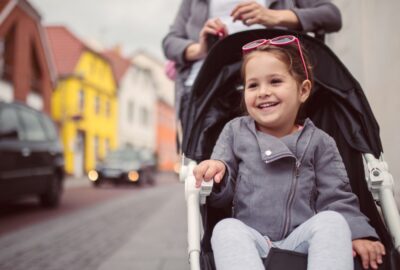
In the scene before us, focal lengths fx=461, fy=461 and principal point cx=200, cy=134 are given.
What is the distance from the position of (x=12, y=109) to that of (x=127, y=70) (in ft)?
113

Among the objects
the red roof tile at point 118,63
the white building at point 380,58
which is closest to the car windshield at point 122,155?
the white building at point 380,58

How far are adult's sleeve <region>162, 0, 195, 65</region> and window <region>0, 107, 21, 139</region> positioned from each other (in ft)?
14.9

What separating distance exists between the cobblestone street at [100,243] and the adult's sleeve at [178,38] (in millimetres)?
1827

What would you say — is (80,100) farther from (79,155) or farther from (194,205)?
(194,205)

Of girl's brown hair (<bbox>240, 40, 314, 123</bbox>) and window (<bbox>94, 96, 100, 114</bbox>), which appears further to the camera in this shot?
window (<bbox>94, 96, 100, 114</bbox>)

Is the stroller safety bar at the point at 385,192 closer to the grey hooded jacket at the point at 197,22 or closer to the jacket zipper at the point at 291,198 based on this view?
the jacket zipper at the point at 291,198

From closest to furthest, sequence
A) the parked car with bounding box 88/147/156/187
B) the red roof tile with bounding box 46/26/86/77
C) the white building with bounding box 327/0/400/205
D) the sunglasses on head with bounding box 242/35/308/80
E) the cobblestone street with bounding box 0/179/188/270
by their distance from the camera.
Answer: the sunglasses on head with bounding box 242/35/308/80, the cobblestone street with bounding box 0/179/188/270, the white building with bounding box 327/0/400/205, the parked car with bounding box 88/147/156/187, the red roof tile with bounding box 46/26/86/77

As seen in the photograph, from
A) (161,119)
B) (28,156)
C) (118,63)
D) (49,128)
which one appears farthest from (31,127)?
(161,119)

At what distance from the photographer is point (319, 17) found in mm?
2721

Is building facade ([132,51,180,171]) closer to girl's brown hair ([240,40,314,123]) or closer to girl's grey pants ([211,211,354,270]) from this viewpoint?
girl's brown hair ([240,40,314,123])

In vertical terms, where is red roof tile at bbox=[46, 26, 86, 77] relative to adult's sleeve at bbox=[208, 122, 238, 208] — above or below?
above

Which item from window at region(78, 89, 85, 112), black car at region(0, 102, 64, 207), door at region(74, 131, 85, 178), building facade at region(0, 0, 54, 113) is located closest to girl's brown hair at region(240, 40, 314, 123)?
black car at region(0, 102, 64, 207)

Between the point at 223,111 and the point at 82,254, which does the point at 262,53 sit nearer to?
the point at 223,111

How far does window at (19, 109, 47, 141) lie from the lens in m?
7.78
